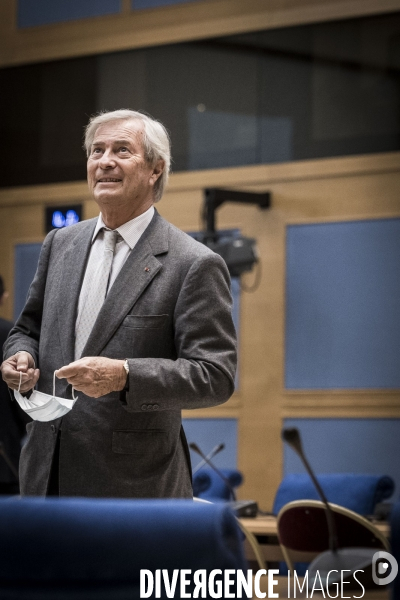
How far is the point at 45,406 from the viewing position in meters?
1.99

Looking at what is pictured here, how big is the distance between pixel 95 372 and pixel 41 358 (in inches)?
14.4

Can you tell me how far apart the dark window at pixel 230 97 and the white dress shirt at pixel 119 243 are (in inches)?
180

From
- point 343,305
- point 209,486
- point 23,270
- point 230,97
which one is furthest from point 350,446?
point 23,270

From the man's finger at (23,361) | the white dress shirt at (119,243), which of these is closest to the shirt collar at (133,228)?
the white dress shirt at (119,243)

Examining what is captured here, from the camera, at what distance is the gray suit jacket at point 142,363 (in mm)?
2008

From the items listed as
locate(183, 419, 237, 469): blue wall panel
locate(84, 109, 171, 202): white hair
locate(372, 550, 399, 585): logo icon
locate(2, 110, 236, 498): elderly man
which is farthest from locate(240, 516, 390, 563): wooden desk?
locate(372, 550, 399, 585): logo icon

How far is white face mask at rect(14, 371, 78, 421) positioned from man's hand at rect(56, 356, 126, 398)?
0.34 feet

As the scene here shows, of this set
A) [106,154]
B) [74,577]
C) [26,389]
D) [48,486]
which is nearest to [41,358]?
[26,389]

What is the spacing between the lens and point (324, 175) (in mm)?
6660

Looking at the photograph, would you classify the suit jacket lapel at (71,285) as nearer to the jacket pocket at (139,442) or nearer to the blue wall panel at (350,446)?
the jacket pocket at (139,442)

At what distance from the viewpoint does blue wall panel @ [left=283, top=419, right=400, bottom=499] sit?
20.7 ft

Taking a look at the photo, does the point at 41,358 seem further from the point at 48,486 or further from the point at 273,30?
the point at 273,30

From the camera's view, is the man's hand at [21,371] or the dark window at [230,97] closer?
the man's hand at [21,371]

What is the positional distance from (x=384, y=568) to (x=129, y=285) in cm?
105
